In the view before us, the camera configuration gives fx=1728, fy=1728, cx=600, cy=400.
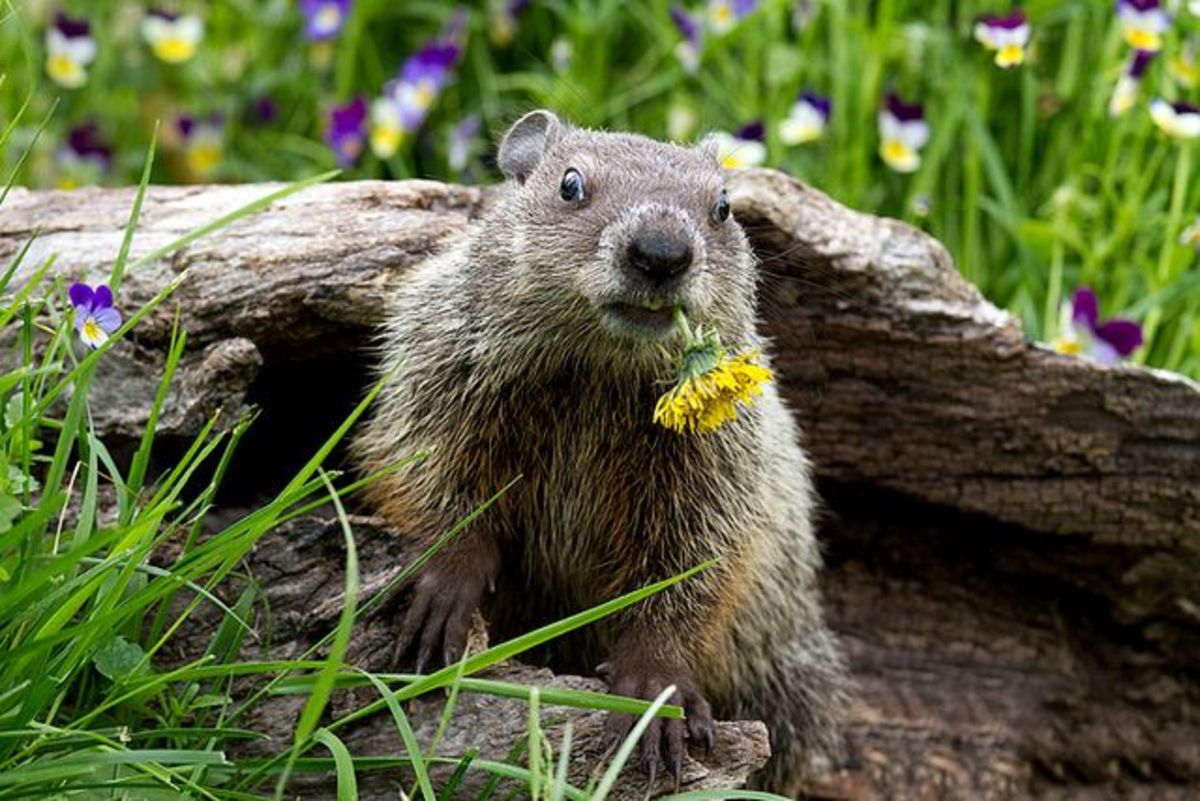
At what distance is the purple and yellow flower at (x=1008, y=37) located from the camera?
589 cm

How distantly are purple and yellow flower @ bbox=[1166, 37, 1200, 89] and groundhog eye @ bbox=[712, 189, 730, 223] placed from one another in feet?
8.53

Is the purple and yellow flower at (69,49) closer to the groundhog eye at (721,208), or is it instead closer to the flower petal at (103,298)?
the flower petal at (103,298)

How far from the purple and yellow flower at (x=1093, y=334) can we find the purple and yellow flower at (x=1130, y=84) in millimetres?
771

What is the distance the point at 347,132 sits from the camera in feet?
21.7

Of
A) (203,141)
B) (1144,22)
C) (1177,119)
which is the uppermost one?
(1144,22)

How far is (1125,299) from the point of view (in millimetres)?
5816

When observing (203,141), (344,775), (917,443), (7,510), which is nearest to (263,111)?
(203,141)

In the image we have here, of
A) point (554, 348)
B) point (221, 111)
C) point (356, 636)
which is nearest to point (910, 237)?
point (554, 348)

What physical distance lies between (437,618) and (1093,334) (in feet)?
8.47

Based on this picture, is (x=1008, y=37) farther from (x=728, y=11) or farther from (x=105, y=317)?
(x=105, y=317)

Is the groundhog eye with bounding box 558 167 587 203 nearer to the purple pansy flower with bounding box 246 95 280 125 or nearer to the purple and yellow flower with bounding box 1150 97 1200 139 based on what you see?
the purple and yellow flower with bounding box 1150 97 1200 139

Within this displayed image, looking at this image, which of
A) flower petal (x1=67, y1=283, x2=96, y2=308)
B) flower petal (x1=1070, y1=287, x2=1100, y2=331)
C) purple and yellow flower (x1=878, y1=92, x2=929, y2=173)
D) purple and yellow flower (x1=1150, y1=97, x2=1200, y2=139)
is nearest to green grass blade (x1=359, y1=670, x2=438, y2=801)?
flower petal (x1=67, y1=283, x2=96, y2=308)

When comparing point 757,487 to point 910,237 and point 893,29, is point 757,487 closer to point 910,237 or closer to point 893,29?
point 910,237

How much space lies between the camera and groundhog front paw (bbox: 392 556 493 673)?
3834 millimetres
